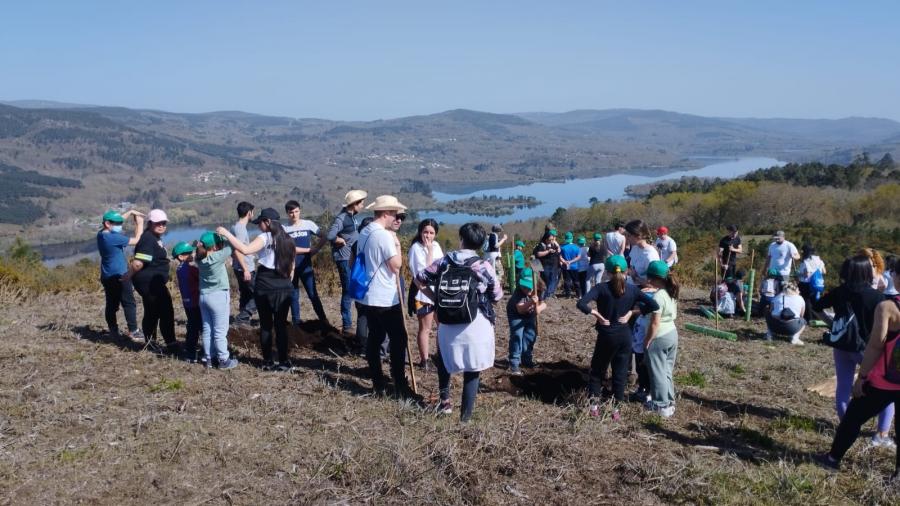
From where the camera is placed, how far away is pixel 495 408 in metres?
5.29

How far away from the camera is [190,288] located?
6.16 meters

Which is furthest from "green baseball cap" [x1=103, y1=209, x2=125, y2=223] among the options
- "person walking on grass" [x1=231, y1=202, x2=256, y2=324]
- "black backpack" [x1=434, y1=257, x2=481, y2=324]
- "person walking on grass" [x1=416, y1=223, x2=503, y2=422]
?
"black backpack" [x1=434, y1=257, x2=481, y2=324]

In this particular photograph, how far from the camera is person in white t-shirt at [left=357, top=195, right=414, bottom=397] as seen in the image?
5.11 m

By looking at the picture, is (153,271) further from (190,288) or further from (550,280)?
(550,280)

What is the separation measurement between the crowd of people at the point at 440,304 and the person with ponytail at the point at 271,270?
0.04 feet

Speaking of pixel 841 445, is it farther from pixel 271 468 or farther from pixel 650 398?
pixel 271 468

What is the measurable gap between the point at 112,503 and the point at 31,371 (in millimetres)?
2855

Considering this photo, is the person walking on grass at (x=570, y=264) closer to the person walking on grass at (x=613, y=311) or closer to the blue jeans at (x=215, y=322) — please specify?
the person walking on grass at (x=613, y=311)

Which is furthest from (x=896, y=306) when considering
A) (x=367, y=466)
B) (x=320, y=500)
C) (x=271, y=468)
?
(x=271, y=468)

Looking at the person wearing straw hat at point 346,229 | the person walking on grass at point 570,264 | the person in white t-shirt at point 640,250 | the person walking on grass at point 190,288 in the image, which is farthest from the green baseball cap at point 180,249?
the person walking on grass at point 570,264

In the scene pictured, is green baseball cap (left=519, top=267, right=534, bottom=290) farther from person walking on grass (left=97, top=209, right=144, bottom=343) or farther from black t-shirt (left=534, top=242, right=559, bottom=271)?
black t-shirt (left=534, top=242, right=559, bottom=271)

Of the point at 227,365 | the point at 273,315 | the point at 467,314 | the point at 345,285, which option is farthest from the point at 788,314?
the point at 227,365

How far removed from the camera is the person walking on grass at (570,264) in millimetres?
11727

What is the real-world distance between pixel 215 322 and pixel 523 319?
3.08m
